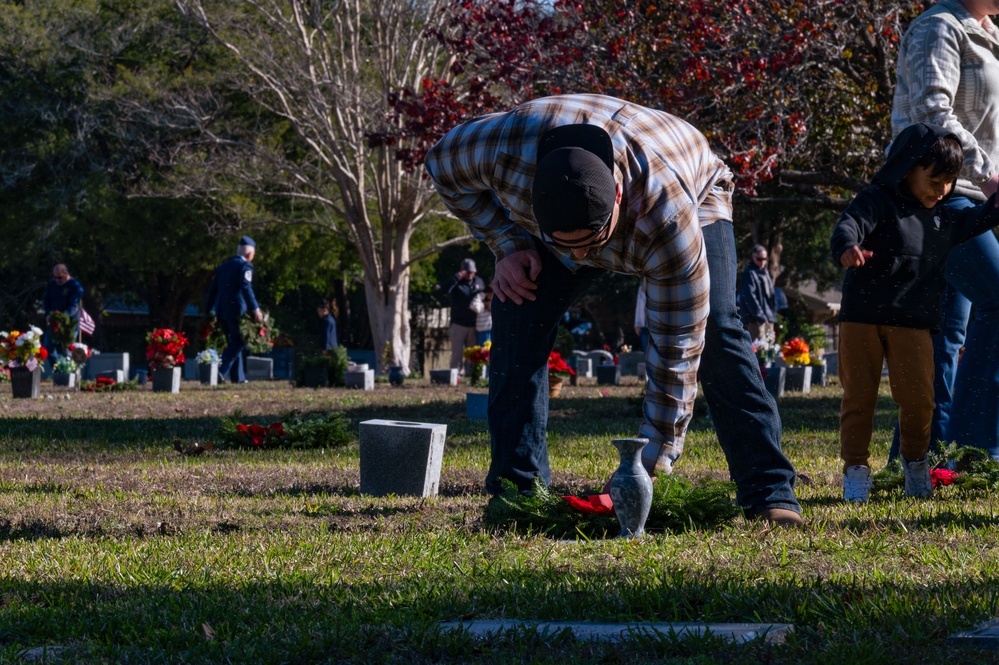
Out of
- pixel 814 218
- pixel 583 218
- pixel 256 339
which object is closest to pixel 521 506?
pixel 583 218

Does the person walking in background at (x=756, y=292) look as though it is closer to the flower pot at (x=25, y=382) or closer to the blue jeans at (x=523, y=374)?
the flower pot at (x=25, y=382)

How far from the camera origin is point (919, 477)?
5.09m

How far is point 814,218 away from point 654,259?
79.7ft

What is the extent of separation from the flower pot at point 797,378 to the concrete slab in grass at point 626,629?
41.7ft

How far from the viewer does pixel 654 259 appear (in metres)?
3.76

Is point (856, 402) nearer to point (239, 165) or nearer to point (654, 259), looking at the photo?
point (654, 259)

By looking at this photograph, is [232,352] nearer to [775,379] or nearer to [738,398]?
[775,379]

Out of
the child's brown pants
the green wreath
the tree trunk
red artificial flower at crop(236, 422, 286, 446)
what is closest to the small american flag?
the green wreath

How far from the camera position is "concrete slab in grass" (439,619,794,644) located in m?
2.75

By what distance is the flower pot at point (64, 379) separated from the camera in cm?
1780

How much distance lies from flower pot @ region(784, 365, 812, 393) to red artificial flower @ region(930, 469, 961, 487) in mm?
10089

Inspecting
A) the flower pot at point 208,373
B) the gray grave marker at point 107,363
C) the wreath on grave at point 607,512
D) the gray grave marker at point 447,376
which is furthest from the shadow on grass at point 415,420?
the gray grave marker at point 107,363

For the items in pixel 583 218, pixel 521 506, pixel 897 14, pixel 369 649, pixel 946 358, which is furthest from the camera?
pixel 897 14

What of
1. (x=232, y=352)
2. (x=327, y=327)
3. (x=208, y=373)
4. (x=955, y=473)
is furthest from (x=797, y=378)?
(x=327, y=327)
